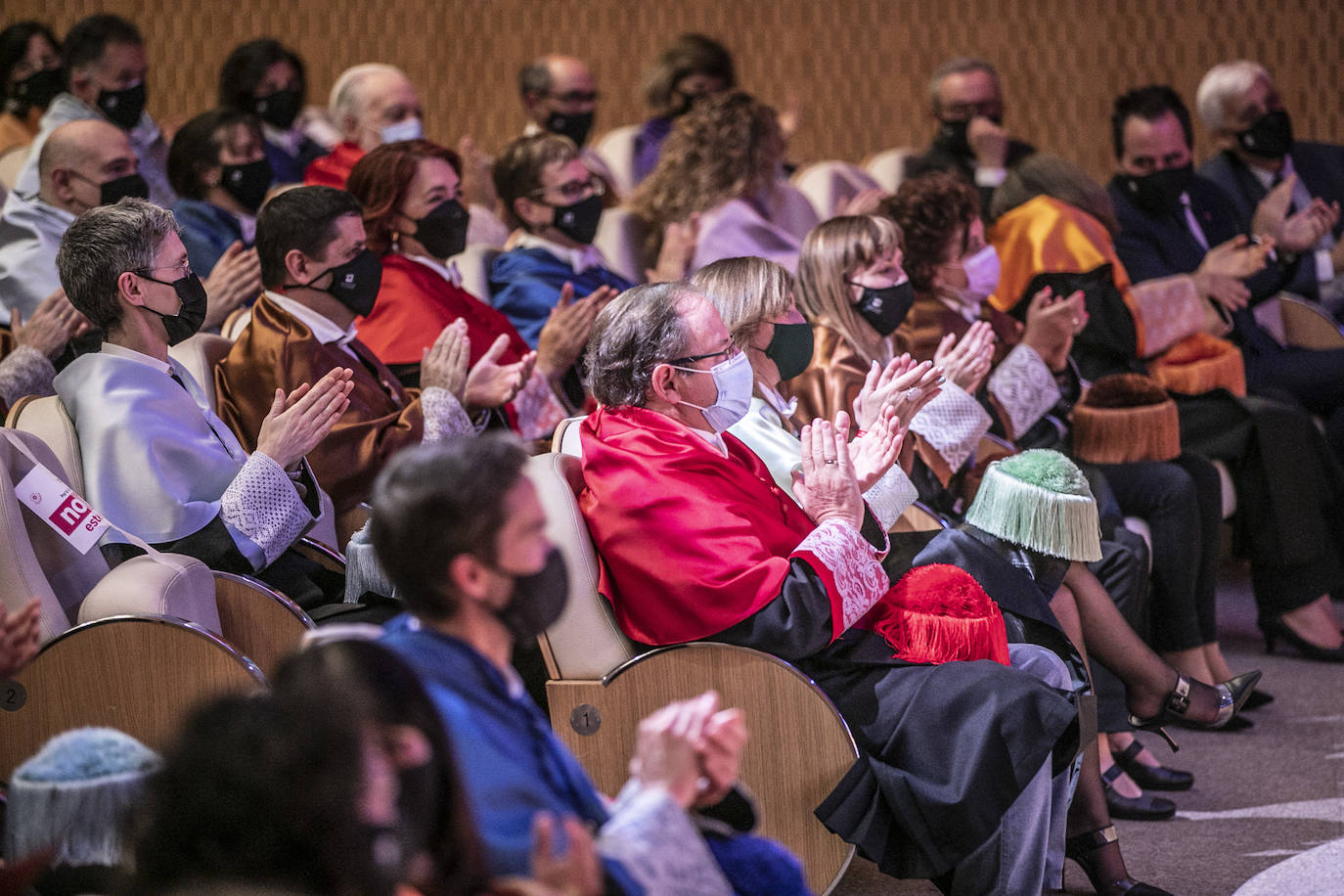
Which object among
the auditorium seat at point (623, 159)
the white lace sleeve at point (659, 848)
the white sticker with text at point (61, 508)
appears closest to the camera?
the white lace sleeve at point (659, 848)

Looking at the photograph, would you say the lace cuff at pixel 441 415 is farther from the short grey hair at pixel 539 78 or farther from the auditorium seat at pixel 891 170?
the auditorium seat at pixel 891 170

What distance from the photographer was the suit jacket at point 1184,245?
4.79 m

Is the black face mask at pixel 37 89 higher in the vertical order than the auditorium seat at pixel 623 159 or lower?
higher

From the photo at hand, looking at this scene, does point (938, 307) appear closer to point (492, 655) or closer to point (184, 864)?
point (492, 655)

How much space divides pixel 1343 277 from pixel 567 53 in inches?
133

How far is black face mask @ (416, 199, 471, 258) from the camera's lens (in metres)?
3.76

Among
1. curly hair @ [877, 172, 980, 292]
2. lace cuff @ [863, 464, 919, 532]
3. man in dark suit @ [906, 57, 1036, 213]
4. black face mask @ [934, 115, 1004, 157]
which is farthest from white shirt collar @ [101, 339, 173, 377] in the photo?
black face mask @ [934, 115, 1004, 157]

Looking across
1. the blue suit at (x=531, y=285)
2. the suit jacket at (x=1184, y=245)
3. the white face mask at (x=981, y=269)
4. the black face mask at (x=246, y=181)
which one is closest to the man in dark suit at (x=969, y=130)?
the suit jacket at (x=1184, y=245)

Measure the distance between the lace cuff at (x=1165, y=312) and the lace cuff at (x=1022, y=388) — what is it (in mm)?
789

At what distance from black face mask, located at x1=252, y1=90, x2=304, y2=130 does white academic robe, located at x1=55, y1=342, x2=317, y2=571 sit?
2547 mm

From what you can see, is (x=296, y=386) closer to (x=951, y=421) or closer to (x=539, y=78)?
(x=951, y=421)

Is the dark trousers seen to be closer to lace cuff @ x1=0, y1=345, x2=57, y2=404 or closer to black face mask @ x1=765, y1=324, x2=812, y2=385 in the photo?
black face mask @ x1=765, y1=324, x2=812, y2=385

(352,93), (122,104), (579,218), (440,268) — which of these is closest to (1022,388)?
(579,218)

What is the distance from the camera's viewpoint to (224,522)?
268 cm
